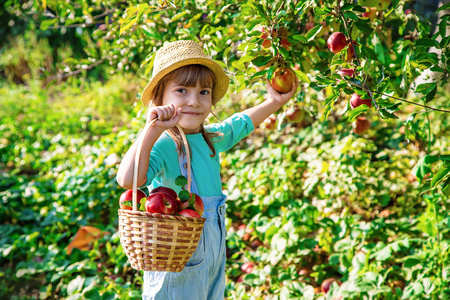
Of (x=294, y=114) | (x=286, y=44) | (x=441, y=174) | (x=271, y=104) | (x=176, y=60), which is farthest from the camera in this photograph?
(x=294, y=114)

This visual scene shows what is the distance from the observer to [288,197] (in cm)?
281

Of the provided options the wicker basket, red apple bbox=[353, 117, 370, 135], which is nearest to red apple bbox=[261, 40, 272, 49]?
the wicker basket

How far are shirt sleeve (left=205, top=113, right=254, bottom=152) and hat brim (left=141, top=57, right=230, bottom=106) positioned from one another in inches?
4.0

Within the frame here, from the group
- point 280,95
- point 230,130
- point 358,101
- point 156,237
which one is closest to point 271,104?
point 280,95

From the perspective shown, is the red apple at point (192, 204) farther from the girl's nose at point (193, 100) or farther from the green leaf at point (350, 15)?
the green leaf at point (350, 15)

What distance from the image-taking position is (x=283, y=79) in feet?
5.63

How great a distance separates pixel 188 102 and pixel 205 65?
170 mm

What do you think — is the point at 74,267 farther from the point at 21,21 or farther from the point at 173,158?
the point at 21,21

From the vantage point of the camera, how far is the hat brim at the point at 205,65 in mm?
1482

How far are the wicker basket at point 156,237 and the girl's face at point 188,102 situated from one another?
0.91 ft

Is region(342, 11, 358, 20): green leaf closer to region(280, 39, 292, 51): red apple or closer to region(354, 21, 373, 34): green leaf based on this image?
region(354, 21, 373, 34): green leaf

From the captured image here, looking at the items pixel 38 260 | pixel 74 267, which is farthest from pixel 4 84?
pixel 74 267

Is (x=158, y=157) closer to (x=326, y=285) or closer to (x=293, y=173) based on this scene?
(x=326, y=285)

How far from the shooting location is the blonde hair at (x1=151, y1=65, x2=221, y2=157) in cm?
150
